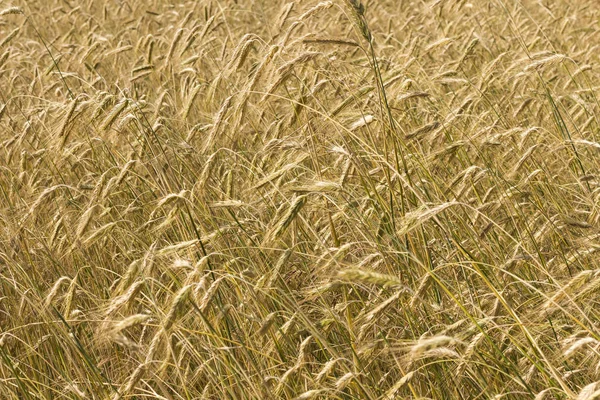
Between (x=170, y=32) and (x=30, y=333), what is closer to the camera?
(x=30, y=333)

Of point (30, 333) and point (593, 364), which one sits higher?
point (593, 364)

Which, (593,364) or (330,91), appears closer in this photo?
(593,364)

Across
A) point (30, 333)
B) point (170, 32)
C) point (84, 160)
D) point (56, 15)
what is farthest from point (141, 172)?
point (56, 15)

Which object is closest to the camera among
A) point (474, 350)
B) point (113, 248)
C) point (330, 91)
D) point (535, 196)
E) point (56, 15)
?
point (474, 350)

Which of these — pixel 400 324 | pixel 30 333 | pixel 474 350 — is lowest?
pixel 30 333

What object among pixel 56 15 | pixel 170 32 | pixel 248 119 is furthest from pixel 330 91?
pixel 56 15

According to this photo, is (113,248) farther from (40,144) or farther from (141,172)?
(40,144)

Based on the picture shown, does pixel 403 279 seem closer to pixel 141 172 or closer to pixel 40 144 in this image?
pixel 141 172

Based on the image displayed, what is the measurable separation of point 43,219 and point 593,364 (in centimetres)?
228

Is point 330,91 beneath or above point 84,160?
above

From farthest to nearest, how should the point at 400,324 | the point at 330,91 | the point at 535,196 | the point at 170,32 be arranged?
the point at 170,32, the point at 330,91, the point at 535,196, the point at 400,324

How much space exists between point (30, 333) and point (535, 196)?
184cm

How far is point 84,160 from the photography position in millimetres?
3797

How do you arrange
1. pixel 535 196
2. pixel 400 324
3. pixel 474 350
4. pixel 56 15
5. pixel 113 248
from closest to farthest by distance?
pixel 474 350 → pixel 400 324 → pixel 535 196 → pixel 113 248 → pixel 56 15
